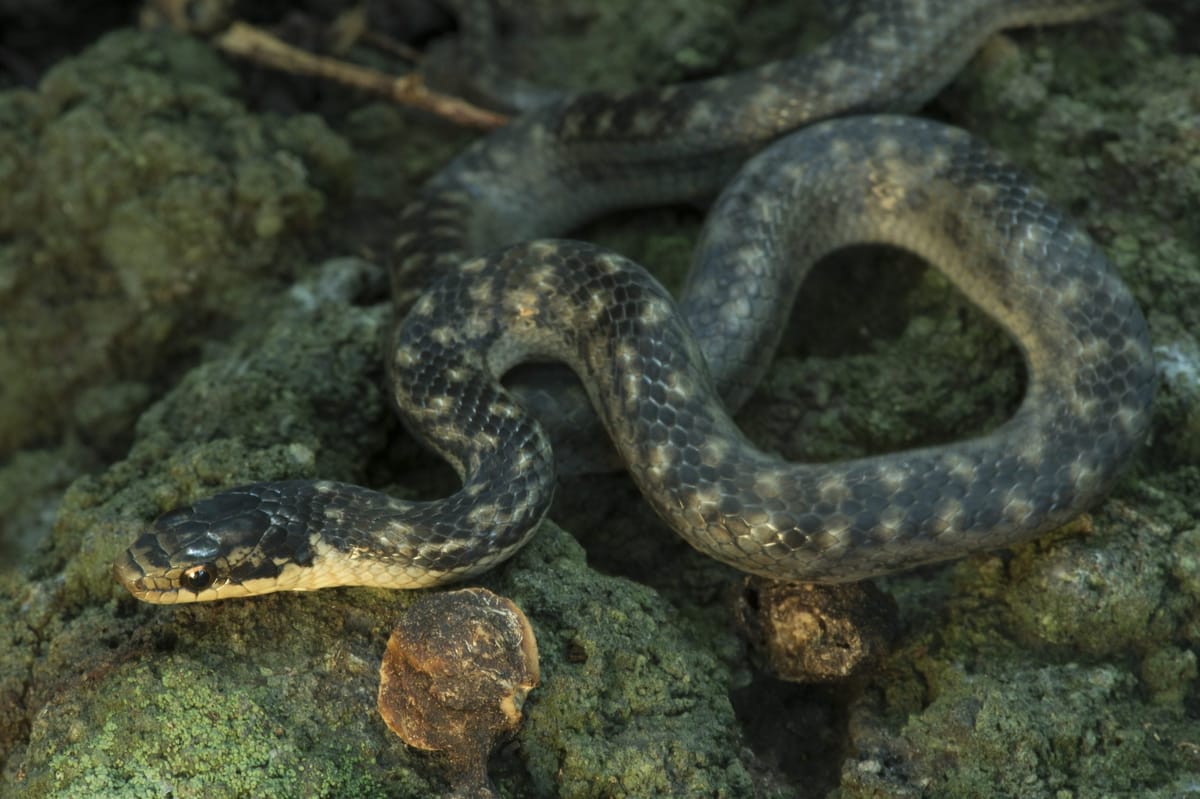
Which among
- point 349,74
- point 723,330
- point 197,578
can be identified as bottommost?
point 197,578

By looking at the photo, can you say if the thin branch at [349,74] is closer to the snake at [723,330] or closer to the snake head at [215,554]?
the snake at [723,330]

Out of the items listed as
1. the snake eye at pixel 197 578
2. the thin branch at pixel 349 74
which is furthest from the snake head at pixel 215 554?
the thin branch at pixel 349 74

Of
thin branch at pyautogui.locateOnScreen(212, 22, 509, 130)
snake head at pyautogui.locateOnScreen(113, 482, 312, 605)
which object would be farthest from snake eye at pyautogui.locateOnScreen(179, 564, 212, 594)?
thin branch at pyautogui.locateOnScreen(212, 22, 509, 130)

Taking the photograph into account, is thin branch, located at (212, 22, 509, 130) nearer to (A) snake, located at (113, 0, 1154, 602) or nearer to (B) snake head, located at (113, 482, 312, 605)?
(A) snake, located at (113, 0, 1154, 602)

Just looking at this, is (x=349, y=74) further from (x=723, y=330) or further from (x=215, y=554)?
(x=215, y=554)

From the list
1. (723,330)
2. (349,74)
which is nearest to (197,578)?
(723,330)

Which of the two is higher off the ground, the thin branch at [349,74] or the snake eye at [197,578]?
the thin branch at [349,74]

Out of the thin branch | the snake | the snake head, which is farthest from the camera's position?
the thin branch
